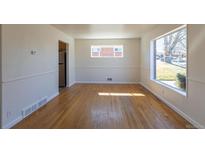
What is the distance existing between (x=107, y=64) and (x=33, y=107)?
5878 millimetres

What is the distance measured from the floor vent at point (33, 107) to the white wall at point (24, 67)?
9cm

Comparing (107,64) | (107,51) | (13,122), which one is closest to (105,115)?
(13,122)

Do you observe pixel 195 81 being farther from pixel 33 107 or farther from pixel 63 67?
pixel 63 67

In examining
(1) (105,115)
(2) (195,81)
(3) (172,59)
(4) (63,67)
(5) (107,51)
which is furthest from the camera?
(5) (107,51)

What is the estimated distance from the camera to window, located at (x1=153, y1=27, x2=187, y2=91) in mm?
4367

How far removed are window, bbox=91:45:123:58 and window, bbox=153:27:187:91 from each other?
2960 mm

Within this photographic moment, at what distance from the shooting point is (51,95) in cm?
602

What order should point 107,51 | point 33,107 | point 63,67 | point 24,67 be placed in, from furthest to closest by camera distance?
point 107,51, point 63,67, point 33,107, point 24,67

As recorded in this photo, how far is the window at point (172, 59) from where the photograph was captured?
4.37m

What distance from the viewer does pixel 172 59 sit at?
520cm

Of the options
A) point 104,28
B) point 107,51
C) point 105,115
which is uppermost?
point 104,28

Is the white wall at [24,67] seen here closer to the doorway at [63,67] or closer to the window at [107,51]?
the doorway at [63,67]

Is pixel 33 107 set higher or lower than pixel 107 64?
lower
